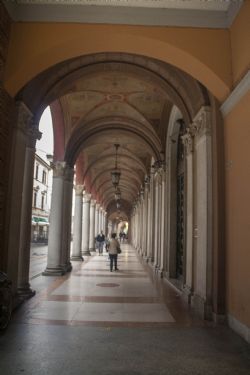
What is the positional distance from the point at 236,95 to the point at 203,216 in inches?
89.7

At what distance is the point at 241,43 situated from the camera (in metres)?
5.50

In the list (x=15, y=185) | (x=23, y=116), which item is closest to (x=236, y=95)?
(x=23, y=116)

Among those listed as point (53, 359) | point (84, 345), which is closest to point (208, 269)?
point (84, 345)

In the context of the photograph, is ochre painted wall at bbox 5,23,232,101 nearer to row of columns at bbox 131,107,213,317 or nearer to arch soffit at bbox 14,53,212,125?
row of columns at bbox 131,107,213,317

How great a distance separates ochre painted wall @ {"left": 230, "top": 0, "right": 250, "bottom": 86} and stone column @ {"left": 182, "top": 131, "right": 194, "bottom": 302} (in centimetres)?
239

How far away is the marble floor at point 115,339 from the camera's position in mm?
3994

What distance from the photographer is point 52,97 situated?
875cm

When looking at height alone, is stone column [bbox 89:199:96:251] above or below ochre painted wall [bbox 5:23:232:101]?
below

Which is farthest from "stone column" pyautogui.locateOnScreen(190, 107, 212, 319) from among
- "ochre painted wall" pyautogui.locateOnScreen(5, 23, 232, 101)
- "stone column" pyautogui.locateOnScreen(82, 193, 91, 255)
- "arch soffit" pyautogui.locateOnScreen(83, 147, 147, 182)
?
"stone column" pyautogui.locateOnScreen(82, 193, 91, 255)

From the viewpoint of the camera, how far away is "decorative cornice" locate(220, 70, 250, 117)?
5.13 metres

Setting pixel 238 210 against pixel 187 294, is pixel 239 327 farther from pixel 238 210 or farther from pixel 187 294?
pixel 187 294

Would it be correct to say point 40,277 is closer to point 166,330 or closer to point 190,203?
point 190,203

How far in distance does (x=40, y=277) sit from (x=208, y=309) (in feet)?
21.8

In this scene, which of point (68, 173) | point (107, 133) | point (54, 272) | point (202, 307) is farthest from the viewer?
point (107, 133)
